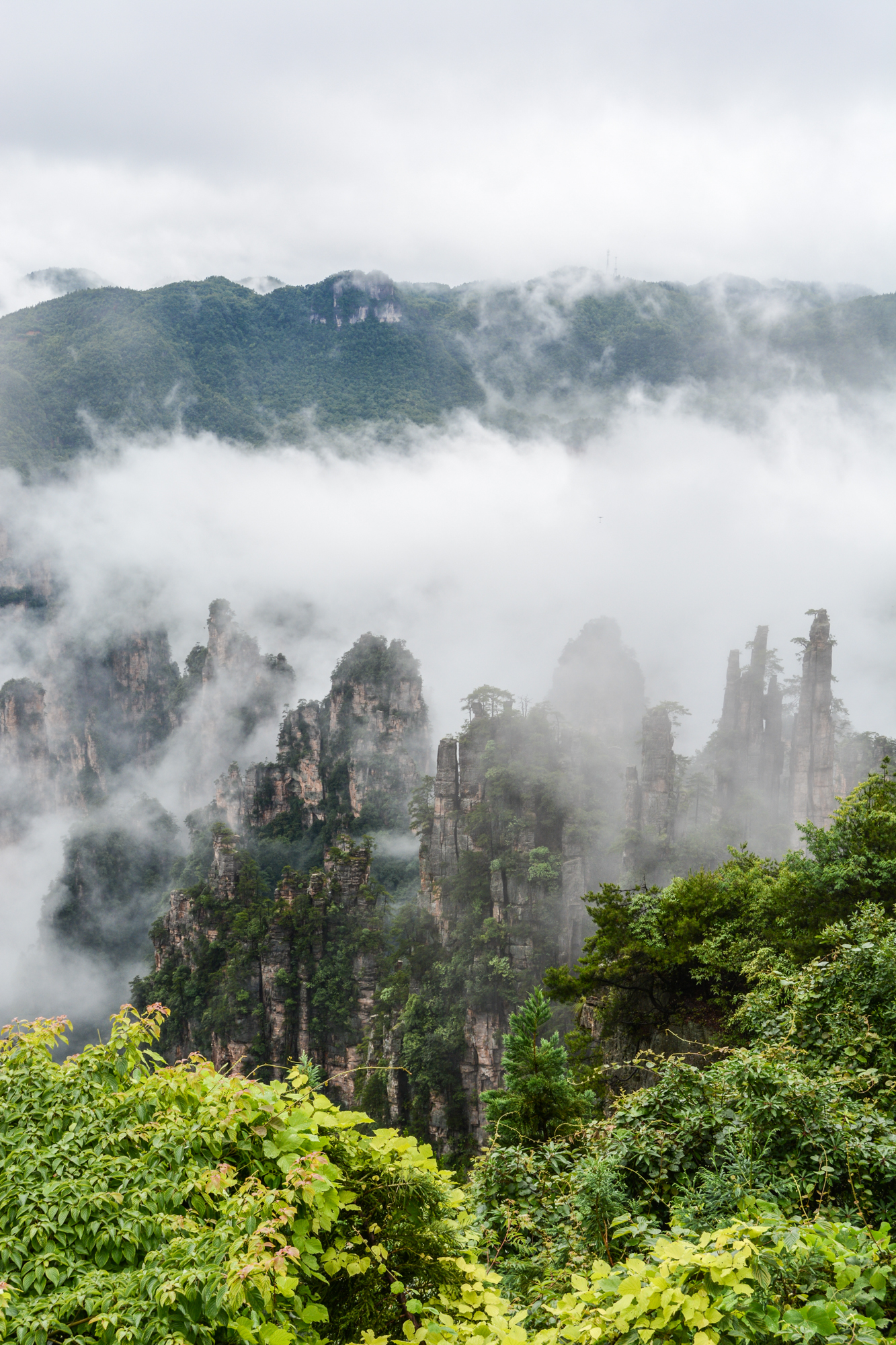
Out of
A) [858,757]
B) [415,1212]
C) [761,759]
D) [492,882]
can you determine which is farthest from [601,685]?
[415,1212]

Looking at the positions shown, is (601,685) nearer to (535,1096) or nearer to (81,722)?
(535,1096)

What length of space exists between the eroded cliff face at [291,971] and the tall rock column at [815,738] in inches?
1088

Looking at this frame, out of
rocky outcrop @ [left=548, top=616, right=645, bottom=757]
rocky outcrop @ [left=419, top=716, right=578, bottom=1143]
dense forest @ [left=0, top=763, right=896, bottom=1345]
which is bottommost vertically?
rocky outcrop @ [left=419, top=716, right=578, bottom=1143]

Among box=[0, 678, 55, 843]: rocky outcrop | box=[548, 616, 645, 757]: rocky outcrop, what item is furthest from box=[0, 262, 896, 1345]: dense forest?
box=[0, 678, 55, 843]: rocky outcrop

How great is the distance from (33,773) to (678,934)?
338 feet

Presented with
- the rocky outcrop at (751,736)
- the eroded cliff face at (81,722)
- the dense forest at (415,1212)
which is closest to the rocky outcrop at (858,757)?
the rocky outcrop at (751,736)

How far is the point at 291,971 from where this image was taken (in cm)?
4709

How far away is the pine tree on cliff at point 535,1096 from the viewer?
10672 millimetres

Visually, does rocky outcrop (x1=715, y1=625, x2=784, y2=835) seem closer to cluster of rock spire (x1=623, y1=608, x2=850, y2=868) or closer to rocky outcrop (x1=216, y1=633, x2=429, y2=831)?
cluster of rock spire (x1=623, y1=608, x2=850, y2=868)

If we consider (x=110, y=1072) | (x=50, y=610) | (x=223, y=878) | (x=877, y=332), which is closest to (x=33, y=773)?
(x=50, y=610)

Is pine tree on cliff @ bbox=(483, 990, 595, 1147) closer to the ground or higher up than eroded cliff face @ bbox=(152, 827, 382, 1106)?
higher up

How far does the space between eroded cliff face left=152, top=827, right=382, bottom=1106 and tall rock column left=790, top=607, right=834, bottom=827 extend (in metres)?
27.6

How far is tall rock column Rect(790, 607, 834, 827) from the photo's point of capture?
1928 inches

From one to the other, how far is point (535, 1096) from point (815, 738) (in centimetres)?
4466
